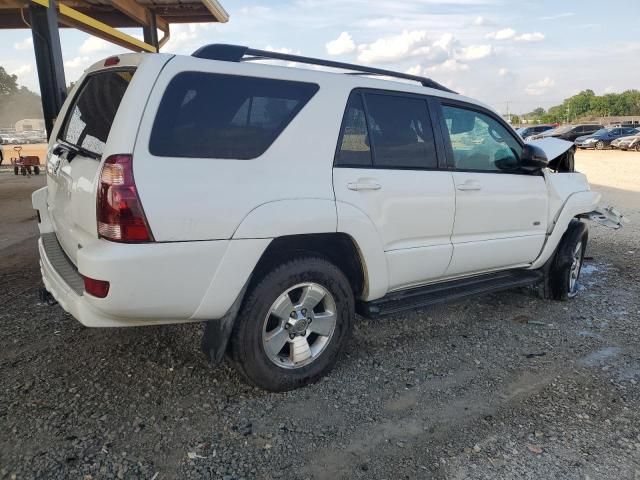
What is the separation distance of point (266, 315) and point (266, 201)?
26.8 inches

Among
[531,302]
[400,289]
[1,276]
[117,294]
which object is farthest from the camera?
[1,276]

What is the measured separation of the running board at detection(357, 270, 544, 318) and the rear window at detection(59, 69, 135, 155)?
1.95 m

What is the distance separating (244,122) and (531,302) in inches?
140

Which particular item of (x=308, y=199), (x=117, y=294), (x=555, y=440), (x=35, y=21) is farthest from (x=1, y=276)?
(x=555, y=440)

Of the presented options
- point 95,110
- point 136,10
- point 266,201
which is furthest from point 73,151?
point 136,10

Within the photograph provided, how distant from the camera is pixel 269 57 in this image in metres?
3.21

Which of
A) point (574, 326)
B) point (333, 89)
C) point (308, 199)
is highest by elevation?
point (333, 89)

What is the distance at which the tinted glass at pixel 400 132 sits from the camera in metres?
3.38

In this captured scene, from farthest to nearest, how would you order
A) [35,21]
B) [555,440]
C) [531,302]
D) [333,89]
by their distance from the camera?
1. [35,21]
2. [531,302]
3. [333,89]
4. [555,440]

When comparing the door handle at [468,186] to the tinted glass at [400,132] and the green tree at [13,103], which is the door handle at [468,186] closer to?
the tinted glass at [400,132]

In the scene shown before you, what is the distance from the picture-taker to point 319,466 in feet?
8.29

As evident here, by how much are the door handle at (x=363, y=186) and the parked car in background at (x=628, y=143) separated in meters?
34.8

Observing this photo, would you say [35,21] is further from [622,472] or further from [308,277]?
[622,472]

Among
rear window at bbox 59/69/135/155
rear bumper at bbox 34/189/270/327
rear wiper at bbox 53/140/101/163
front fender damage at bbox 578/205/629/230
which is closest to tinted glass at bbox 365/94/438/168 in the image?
rear bumper at bbox 34/189/270/327
